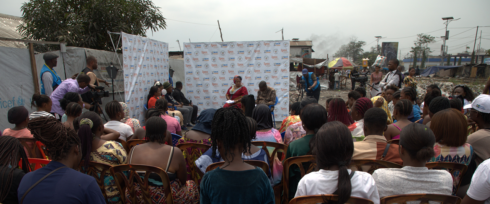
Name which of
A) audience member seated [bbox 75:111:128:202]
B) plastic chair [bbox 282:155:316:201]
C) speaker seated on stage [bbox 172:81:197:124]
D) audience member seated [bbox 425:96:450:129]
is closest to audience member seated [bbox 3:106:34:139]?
audience member seated [bbox 75:111:128:202]

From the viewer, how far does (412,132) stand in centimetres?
159

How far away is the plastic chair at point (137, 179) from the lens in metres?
1.99

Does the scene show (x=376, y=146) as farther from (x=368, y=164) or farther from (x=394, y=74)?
(x=394, y=74)

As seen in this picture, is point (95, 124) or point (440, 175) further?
point (95, 124)

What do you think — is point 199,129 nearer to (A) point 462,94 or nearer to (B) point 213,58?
(A) point 462,94

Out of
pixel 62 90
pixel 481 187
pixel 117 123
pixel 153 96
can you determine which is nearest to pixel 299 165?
pixel 481 187

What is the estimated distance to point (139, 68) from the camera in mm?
6793

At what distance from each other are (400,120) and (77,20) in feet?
33.5

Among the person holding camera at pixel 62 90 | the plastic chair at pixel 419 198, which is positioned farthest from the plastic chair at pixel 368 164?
→ the person holding camera at pixel 62 90

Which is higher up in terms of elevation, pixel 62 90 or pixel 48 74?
pixel 48 74

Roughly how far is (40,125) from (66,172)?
307 mm

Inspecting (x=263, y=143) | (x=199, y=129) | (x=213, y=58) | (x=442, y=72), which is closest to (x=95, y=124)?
(x=199, y=129)

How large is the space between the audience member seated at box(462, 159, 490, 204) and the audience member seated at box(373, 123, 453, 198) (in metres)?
0.13

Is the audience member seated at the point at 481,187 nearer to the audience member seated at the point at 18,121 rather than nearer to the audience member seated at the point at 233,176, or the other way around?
the audience member seated at the point at 233,176
